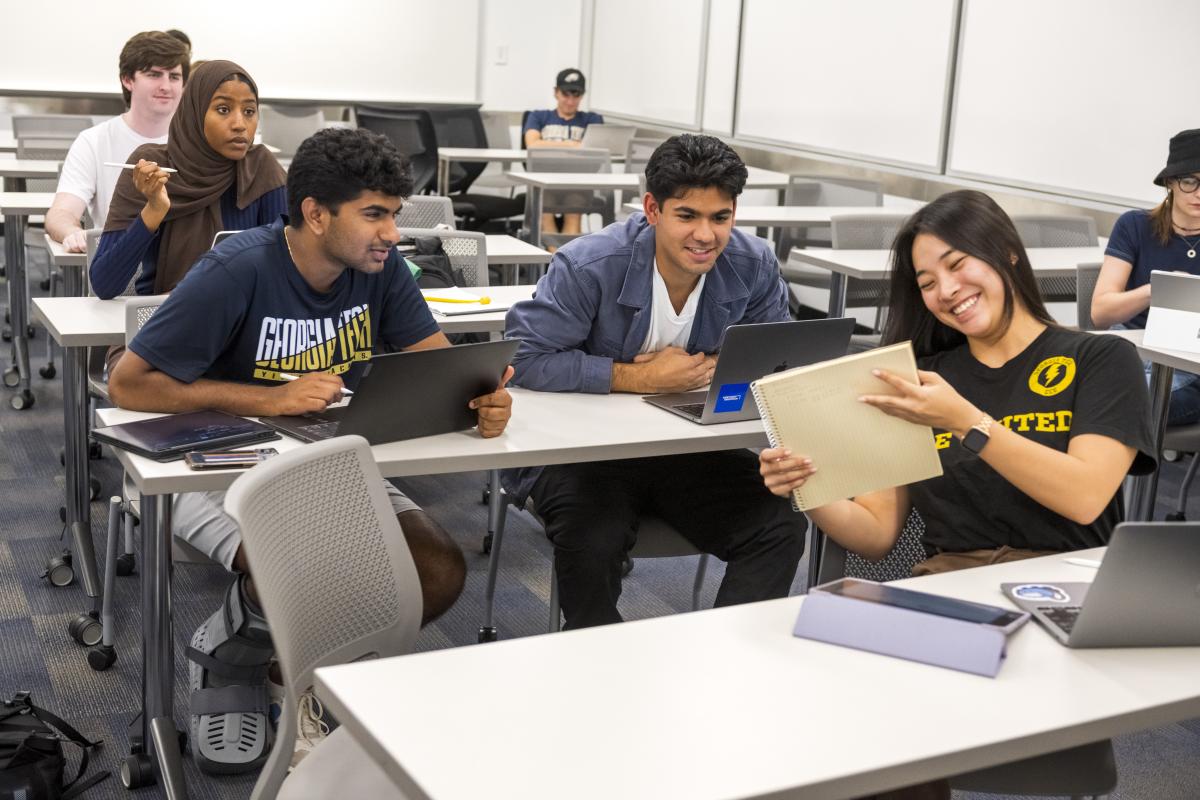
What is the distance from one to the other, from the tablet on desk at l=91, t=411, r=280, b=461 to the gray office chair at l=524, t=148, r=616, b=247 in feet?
14.1

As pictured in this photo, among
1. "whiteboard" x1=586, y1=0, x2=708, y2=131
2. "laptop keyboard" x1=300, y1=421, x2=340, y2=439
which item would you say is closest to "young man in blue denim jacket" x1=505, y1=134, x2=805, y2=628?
"laptop keyboard" x1=300, y1=421, x2=340, y2=439

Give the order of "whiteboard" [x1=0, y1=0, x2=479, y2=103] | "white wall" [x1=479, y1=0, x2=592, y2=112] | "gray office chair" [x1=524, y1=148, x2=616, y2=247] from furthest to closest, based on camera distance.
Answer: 1. "white wall" [x1=479, y1=0, x2=592, y2=112]
2. "whiteboard" [x1=0, y1=0, x2=479, y2=103]
3. "gray office chair" [x1=524, y1=148, x2=616, y2=247]

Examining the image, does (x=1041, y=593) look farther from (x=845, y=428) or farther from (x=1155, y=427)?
(x=1155, y=427)

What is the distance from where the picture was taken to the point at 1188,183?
382 centimetres

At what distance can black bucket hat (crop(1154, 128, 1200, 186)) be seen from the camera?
145 inches

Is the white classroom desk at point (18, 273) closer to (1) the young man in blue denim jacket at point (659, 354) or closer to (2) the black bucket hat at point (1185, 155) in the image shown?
(1) the young man in blue denim jacket at point (659, 354)

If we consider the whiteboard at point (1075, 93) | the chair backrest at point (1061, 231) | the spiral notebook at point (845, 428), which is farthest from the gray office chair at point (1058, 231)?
the spiral notebook at point (845, 428)

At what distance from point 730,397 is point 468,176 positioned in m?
5.59

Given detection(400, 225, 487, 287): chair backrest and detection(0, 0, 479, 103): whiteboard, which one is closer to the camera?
detection(400, 225, 487, 287): chair backrest

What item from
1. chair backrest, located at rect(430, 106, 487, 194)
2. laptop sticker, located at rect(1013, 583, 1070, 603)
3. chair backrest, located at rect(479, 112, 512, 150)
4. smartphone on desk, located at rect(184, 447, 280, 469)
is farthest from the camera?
chair backrest, located at rect(479, 112, 512, 150)

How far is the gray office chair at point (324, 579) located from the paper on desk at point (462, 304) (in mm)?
1546

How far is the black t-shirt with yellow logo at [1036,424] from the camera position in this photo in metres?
2.00

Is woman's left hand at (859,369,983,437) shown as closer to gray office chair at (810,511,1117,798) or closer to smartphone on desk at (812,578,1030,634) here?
smartphone on desk at (812,578,1030,634)

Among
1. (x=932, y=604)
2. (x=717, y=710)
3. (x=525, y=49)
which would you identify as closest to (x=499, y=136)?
(x=525, y=49)
